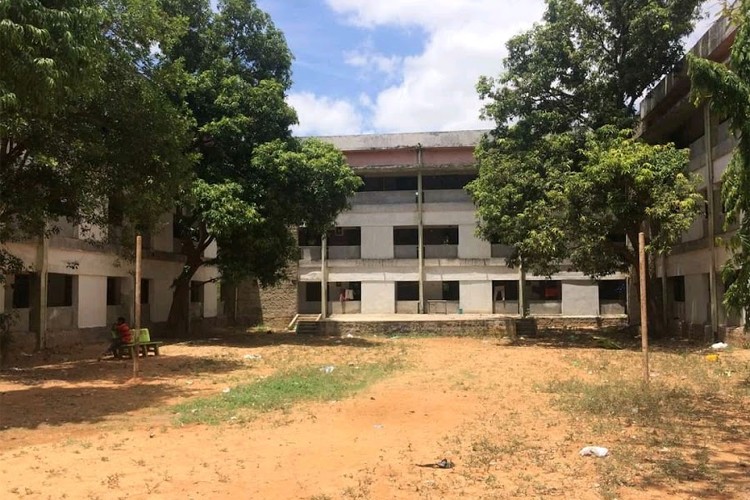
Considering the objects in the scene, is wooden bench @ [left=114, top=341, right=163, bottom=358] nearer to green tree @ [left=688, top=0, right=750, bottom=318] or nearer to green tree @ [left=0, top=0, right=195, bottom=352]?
Result: green tree @ [left=0, top=0, right=195, bottom=352]

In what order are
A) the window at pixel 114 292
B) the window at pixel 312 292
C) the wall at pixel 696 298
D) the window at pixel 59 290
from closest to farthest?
the window at pixel 59 290
the wall at pixel 696 298
the window at pixel 114 292
the window at pixel 312 292

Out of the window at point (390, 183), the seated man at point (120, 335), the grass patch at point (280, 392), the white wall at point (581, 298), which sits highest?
the window at point (390, 183)

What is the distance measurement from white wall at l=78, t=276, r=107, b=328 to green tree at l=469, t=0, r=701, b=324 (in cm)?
1302

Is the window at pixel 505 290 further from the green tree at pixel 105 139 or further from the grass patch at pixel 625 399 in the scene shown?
the grass patch at pixel 625 399

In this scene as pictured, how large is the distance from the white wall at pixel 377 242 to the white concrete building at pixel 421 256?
0.17 feet

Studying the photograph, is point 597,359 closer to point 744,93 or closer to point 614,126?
point 614,126

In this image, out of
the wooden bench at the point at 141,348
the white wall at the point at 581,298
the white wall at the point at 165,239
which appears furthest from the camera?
the white wall at the point at 581,298

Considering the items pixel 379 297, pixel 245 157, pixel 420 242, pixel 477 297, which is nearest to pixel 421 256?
pixel 420 242

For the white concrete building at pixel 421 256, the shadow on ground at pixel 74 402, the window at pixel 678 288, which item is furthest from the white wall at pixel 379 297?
the shadow on ground at pixel 74 402

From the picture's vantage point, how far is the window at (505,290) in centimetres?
3459

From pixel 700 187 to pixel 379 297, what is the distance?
57.9 ft

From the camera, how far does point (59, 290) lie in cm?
2058


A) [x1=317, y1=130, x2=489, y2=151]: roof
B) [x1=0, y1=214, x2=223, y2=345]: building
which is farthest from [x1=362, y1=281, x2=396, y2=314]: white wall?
[x1=0, y1=214, x2=223, y2=345]: building

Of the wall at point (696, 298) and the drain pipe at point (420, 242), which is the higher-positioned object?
the drain pipe at point (420, 242)
